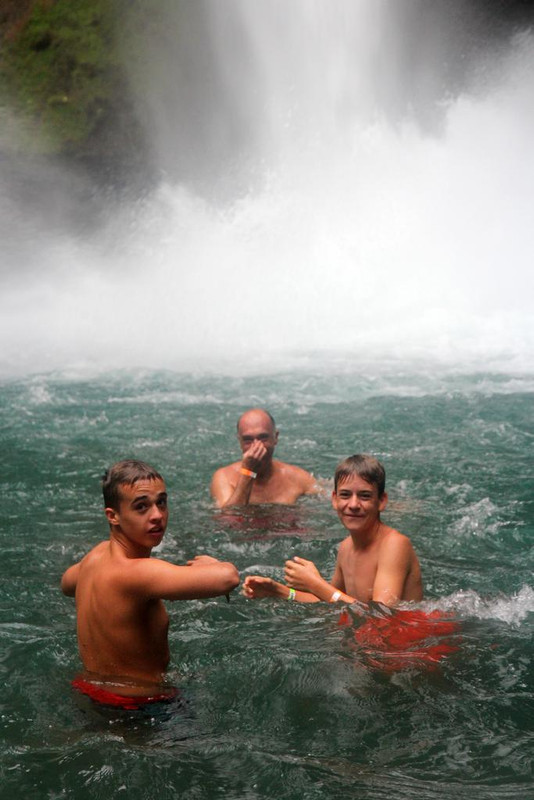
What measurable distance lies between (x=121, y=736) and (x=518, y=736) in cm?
171

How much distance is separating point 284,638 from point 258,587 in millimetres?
605

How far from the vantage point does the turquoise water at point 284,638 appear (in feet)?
13.0

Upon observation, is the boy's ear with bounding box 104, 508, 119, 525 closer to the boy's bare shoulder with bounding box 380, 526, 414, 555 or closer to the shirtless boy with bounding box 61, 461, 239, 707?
the shirtless boy with bounding box 61, 461, 239, 707

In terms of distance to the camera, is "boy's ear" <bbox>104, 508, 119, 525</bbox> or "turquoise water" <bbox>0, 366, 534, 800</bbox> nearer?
"turquoise water" <bbox>0, 366, 534, 800</bbox>

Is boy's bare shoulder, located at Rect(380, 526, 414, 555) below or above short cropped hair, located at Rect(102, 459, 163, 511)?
below

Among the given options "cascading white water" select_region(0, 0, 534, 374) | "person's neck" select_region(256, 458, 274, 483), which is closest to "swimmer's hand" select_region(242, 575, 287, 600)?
"person's neck" select_region(256, 458, 274, 483)

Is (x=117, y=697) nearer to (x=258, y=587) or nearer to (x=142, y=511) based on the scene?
(x=142, y=511)

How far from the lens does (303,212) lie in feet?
65.1

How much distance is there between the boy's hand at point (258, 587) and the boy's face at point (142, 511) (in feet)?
2.48

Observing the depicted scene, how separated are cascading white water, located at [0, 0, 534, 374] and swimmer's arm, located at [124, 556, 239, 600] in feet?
36.6

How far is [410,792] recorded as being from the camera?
3.73 meters

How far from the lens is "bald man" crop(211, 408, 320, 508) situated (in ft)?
25.3

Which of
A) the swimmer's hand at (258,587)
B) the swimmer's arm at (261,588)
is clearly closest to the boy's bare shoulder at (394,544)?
the swimmer's arm at (261,588)

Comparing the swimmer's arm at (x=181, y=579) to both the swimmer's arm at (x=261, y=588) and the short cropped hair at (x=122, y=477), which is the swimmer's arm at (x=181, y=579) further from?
the swimmer's arm at (x=261, y=588)
